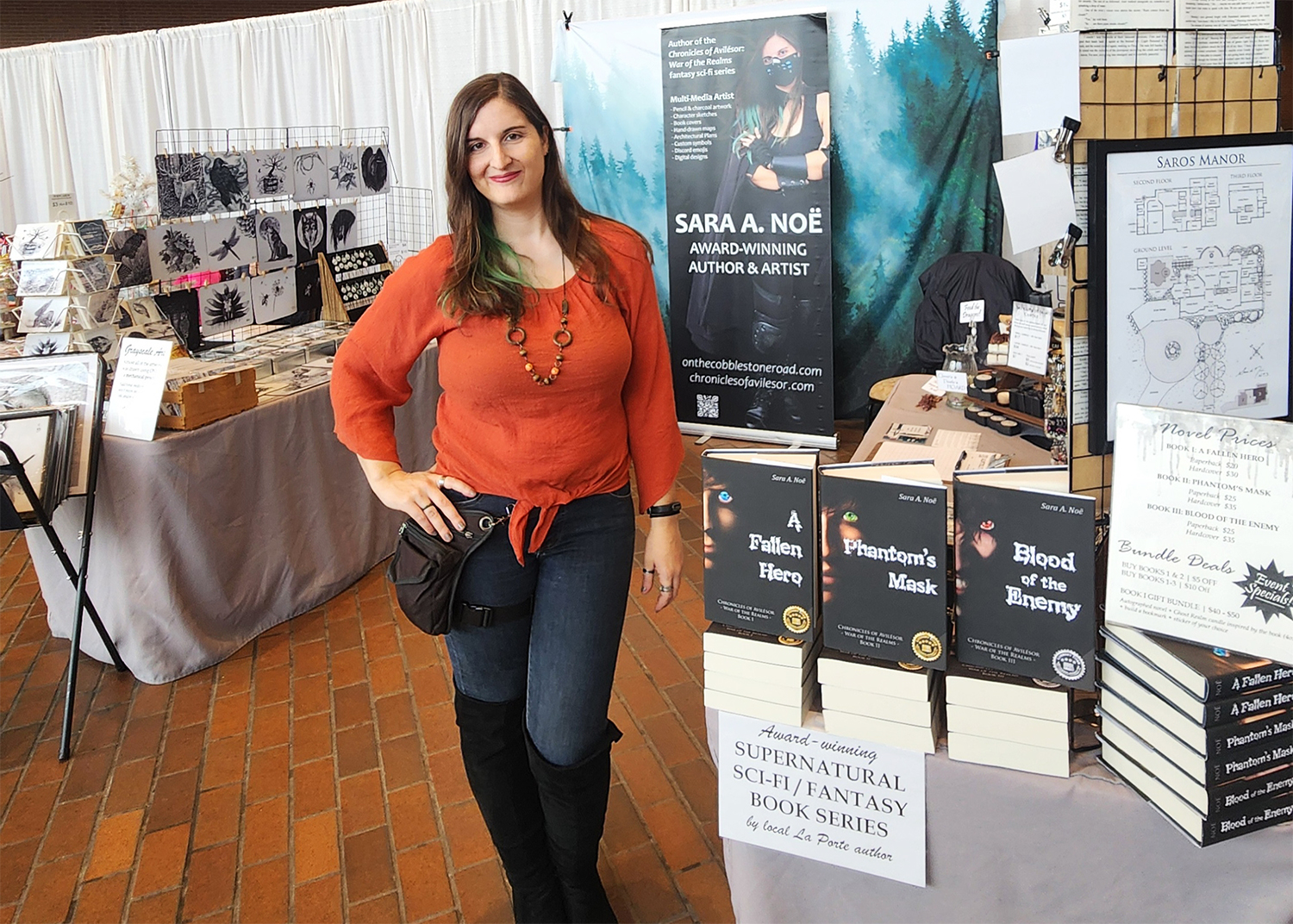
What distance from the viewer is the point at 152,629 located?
10.3ft

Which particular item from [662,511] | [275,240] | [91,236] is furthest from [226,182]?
[662,511]

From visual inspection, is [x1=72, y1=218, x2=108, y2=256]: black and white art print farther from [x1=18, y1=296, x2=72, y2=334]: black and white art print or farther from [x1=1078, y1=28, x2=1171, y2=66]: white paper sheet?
[x1=1078, y1=28, x2=1171, y2=66]: white paper sheet

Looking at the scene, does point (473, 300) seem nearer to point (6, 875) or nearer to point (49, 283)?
point (6, 875)

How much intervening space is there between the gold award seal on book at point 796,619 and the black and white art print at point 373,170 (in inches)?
148

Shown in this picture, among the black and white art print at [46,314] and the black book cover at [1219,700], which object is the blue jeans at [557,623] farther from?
the black and white art print at [46,314]

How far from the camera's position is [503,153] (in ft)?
5.12

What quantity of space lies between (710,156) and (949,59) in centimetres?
122

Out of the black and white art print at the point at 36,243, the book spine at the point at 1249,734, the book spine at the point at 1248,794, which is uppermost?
the black and white art print at the point at 36,243

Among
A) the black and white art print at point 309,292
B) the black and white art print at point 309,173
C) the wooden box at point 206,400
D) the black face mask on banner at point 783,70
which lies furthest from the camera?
the black face mask on banner at point 783,70

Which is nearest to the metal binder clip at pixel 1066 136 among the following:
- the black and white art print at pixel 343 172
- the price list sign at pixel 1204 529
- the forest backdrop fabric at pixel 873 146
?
the price list sign at pixel 1204 529

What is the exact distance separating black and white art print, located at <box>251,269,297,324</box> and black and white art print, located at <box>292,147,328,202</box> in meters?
0.34

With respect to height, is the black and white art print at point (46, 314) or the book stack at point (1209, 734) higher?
the black and white art print at point (46, 314)

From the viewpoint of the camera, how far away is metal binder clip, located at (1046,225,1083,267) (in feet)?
4.40

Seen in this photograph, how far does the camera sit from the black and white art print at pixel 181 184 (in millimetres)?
3584
